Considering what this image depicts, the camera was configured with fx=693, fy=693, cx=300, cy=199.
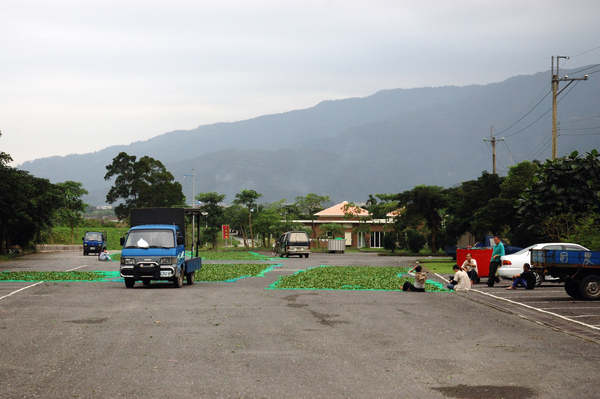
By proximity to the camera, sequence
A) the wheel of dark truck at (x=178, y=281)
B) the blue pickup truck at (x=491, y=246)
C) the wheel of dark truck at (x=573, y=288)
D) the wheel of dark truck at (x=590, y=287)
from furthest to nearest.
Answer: the blue pickup truck at (x=491, y=246)
the wheel of dark truck at (x=178, y=281)
the wheel of dark truck at (x=573, y=288)
the wheel of dark truck at (x=590, y=287)

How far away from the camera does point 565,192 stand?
37.8 meters

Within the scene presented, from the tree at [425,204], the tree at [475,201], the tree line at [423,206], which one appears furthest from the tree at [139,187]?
the tree at [475,201]

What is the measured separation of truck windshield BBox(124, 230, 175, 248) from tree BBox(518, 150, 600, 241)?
21.7m

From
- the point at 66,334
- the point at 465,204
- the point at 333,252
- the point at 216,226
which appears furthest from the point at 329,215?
the point at 66,334

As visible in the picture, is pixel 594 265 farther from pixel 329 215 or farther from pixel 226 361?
pixel 329 215

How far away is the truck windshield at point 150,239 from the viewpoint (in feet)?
85.6

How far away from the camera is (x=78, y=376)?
9438 millimetres

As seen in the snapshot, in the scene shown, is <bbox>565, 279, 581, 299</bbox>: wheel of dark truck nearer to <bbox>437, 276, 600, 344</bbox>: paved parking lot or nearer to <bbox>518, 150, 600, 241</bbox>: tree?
<bbox>437, 276, 600, 344</bbox>: paved parking lot

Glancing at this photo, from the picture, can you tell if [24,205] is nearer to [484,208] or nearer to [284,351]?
[484,208]

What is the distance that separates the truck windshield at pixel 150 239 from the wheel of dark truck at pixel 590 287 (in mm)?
14397

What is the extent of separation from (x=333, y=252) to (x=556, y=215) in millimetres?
46686

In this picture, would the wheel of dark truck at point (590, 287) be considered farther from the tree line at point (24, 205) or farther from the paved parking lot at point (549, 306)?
the tree line at point (24, 205)

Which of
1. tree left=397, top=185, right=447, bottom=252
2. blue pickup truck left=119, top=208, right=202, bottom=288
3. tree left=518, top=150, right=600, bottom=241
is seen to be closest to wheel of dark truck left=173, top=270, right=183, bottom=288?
blue pickup truck left=119, top=208, right=202, bottom=288

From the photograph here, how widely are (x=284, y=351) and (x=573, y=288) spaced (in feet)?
46.4
